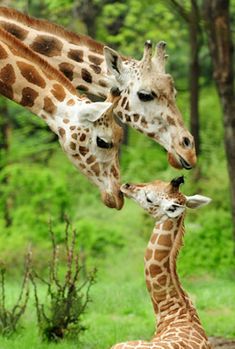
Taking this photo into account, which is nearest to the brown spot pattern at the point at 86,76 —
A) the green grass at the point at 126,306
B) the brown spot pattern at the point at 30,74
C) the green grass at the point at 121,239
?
the brown spot pattern at the point at 30,74

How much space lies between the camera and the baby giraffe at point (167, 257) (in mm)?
8289

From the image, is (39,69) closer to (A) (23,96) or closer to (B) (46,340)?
(A) (23,96)

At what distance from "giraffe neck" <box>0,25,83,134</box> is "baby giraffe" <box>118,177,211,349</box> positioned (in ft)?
2.88

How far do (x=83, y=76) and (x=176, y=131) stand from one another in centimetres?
117

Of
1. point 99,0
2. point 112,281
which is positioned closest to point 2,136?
point 99,0

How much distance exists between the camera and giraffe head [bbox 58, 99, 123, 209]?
24.8ft

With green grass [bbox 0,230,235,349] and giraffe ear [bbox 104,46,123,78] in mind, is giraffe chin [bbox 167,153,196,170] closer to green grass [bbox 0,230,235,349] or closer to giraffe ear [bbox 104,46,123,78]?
giraffe ear [bbox 104,46,123,78]

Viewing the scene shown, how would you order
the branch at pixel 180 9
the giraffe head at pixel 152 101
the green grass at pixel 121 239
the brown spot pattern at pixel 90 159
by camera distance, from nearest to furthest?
the brown spot pattern at pixel 90 159, the giraffe head at pixel 152 101, the green grass at pixel 121 239, the branch at pixel 180 9

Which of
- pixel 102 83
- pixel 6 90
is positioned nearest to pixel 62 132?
pixel 6 90

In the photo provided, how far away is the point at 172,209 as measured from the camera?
27.3 feet

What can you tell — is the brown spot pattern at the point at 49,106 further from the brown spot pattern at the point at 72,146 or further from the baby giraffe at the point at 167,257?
the baby giraffe at the point at 167,257

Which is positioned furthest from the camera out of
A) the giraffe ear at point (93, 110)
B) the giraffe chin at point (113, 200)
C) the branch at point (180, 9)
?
the branch at point (180, 9)

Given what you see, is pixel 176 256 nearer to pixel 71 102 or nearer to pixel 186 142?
pixel 186 142

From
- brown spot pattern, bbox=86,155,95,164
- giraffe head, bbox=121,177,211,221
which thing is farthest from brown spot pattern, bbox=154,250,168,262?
brown spot pattern, bbox=86,155,95,164
